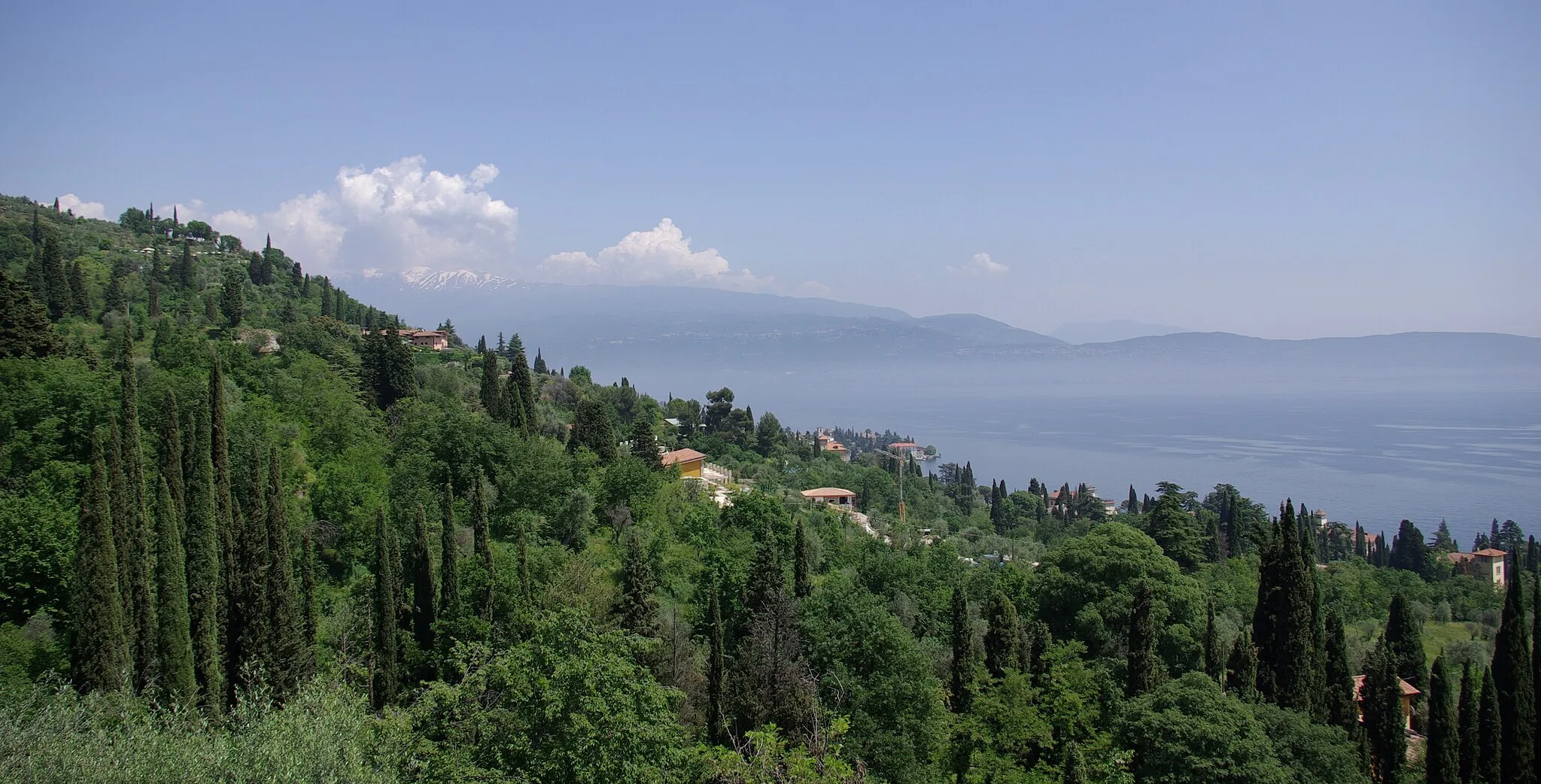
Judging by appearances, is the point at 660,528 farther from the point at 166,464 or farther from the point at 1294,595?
the point at 1294,595

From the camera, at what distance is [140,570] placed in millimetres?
15828

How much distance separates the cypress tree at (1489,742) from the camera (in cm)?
2066

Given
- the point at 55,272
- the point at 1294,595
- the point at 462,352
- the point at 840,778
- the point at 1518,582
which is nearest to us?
the point at 840,778

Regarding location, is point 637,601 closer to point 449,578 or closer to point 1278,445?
point 449,578

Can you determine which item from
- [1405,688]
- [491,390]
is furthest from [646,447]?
[1405,688]

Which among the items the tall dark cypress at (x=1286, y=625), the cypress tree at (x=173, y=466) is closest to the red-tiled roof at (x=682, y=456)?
the cypress tree at (x=173, y=466)

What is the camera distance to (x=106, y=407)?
20797 mm

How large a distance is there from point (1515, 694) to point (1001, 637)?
1301 cm

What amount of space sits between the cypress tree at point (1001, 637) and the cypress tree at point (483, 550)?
12.1m

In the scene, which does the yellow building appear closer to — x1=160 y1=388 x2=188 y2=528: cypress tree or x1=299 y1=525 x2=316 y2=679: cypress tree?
x1=299 y1=525 x2=316 y2=679: cypress tree

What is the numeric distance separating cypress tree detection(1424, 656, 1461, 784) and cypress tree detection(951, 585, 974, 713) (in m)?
11.3

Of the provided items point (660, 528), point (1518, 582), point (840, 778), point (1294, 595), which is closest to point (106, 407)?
point (660, 528)

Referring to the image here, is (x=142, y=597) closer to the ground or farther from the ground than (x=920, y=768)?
farther from the ground

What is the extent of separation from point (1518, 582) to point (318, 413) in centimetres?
3485
